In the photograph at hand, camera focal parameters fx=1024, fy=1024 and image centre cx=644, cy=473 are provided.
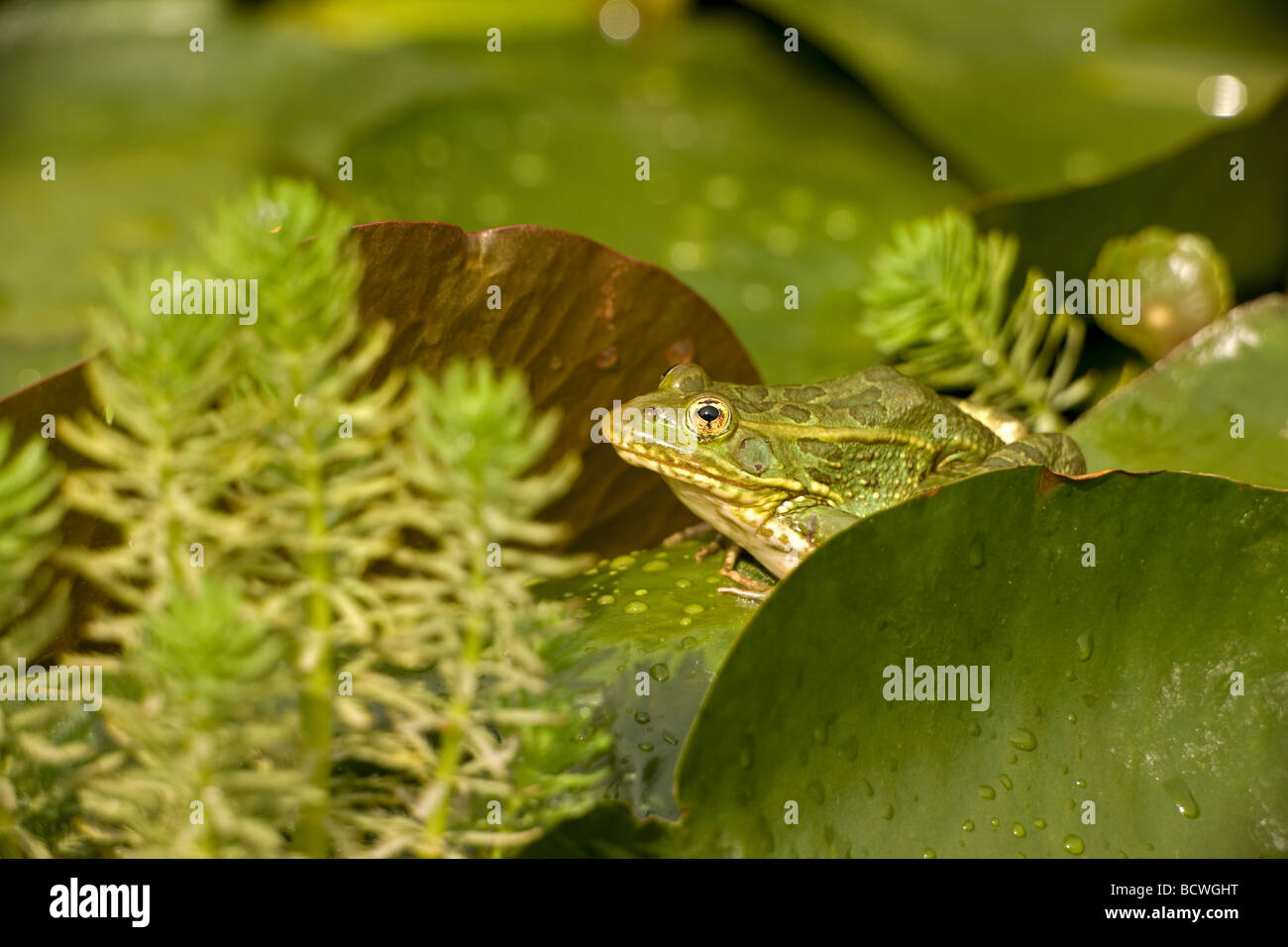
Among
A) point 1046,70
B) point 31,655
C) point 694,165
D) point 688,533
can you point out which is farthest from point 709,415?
point 1046,70

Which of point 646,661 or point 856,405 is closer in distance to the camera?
point 646,661

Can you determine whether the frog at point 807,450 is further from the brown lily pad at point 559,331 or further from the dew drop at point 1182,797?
the dew drop at point 1182,797

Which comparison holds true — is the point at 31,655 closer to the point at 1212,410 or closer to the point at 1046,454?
the point at 1046,454

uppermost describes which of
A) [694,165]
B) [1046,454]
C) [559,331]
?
[694,165]

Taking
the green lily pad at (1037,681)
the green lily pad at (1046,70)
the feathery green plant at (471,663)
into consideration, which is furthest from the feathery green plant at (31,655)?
the green lily pad at (1046,70)
